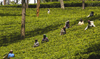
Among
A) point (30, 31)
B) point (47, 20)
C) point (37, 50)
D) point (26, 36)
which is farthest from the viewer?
point (47, 20)

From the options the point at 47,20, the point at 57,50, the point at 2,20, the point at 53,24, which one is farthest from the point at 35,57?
the point at 2,20

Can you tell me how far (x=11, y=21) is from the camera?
42.4 metres

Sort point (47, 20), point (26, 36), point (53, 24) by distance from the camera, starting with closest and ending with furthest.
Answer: point (26, 36), point (53, 24), point (47, 20)

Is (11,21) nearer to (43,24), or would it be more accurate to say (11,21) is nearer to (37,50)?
(43,24)

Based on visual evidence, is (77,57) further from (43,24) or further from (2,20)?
(2,20)

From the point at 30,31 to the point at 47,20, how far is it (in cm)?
729

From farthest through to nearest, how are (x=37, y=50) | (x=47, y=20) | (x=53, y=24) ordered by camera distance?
(x=47, y=20) → (x=53, y=24) → (x=37, y=50)

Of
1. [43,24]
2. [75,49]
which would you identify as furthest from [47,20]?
[75,49]

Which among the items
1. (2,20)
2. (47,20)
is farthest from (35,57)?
(2,20)

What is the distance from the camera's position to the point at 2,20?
43.6m

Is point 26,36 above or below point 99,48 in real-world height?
below

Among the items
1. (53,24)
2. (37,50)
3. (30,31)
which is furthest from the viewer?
(53,24)

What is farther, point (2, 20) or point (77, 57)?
point (2, 20)

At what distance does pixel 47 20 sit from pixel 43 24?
288 centimetres
